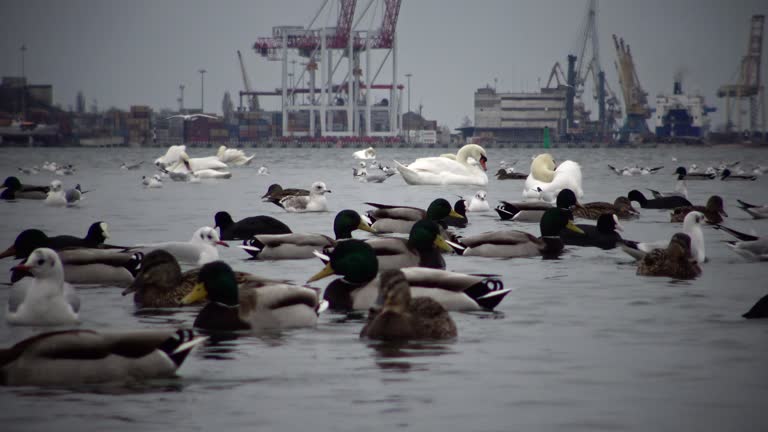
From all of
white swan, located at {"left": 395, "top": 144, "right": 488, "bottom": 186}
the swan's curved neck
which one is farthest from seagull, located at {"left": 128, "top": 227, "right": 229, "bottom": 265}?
white swan, located at {"left": 395, "top": 144, "right": 488, "bottom": 186}

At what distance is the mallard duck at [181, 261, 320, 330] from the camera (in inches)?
356

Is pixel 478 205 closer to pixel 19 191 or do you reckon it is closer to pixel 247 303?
pixel 19 191

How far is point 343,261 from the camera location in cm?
1029

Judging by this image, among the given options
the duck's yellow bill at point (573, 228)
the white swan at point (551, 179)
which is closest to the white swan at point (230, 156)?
the white swan at point (551, 179)

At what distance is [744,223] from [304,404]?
15.4 metres

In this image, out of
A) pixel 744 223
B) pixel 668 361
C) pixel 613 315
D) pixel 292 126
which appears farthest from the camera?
pixel 292 126

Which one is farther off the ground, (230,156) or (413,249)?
(413,249)

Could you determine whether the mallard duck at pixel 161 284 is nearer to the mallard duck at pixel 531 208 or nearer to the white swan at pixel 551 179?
the mallard duck at pixel 531 208

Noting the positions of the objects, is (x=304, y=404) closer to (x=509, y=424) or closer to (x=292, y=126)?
(x=509, y=424)

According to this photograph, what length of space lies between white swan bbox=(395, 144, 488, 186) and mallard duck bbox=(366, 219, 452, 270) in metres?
21.9

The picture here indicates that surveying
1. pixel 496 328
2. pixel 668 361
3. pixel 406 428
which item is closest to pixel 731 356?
pixel 668 361

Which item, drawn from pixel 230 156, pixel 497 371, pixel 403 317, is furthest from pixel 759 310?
pixel 230 156

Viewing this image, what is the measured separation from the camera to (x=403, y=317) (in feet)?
28.3

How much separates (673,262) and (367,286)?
394cm
